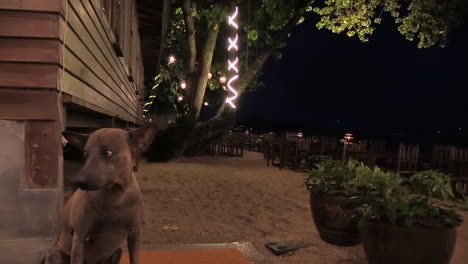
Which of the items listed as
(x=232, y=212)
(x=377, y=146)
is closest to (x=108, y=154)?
(x=232, y=212)

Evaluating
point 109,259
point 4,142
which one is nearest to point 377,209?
point 109,259

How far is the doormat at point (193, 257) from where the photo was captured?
420 cm

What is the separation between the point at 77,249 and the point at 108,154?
0.65 meters

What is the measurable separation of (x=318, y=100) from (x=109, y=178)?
123789 millimetres

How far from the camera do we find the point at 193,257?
4352 mm

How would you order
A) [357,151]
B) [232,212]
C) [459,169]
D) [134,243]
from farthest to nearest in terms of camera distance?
1. [357,151]
2. [459,169]
3. [232,212]
4. [134,243]

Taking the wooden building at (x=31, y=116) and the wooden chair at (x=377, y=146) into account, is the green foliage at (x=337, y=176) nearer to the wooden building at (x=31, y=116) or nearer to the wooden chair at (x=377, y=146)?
the wooden building at (x=31, y=116)

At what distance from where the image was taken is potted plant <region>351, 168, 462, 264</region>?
142 inches

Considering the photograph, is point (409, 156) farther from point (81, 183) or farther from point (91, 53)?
point (81, 183)

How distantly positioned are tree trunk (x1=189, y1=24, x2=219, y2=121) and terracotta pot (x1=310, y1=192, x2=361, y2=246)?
37.1 ft

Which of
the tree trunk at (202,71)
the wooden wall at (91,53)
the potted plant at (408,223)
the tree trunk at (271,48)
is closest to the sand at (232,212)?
the potted plant at (408,223)

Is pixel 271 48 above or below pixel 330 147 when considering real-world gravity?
above

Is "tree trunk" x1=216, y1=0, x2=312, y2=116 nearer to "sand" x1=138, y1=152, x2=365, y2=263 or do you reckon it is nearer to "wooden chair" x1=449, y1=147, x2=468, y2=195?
"sand" x1=138, y1=152, x2=365, y2=263

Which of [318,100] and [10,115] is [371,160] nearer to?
[10,115]
